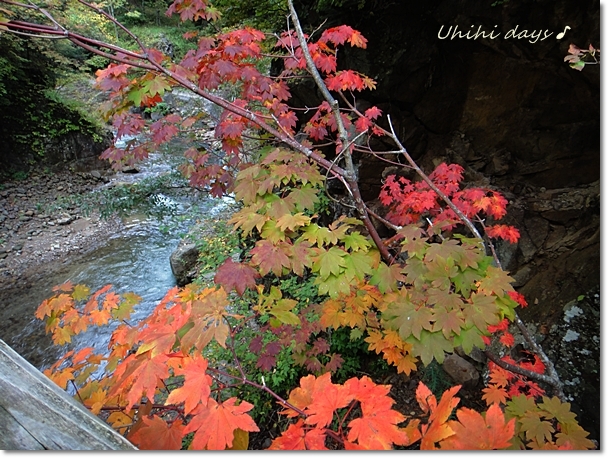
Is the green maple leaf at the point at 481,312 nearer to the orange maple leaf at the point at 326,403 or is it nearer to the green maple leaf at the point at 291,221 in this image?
the orange maple leaf at the point at 326,403

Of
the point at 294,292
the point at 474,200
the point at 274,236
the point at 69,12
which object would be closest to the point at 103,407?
the point at 274,236

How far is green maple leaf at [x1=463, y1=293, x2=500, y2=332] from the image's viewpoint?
129 centimetres

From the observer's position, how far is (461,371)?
310 centimetres

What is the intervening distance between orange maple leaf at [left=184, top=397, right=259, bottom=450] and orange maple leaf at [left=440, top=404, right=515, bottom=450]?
54cm

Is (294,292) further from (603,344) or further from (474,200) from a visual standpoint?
(603,344)

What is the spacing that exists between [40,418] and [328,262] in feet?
3.11

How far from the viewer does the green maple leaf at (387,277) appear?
142 centimetres

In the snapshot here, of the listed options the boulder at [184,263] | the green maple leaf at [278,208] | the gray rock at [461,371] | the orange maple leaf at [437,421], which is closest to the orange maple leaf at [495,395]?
the gray rock at [461,371]

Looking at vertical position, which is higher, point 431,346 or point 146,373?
point 431,346

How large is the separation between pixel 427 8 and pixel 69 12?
10.7 metres

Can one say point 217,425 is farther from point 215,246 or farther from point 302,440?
point 215,246

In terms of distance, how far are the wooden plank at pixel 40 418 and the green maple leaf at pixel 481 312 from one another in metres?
1.19

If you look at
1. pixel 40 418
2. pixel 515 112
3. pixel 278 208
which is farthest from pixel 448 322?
pixel 515 112

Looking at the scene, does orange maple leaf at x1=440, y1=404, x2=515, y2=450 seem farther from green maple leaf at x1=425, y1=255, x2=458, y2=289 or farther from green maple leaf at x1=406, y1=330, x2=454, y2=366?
green maple leaf at x1=425, y1=255, x2=458, y2=289
